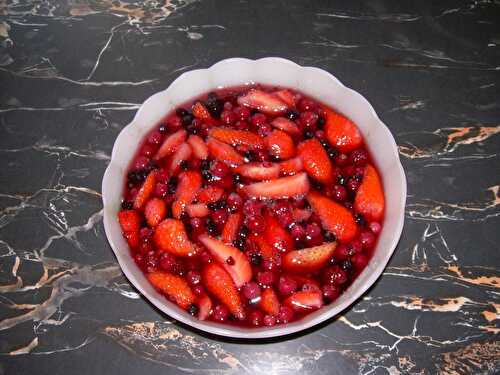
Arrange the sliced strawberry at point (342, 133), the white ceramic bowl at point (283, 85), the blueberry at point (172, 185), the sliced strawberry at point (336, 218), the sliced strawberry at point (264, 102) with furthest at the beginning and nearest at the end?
the sliced strawberry at point (264, 102) < the sliced strawberry at point (342, 133) < the blueberry at point (172, 185) < the sliced strawberry at point (336, 218) < the white ceramic bowl at point (283, 85)

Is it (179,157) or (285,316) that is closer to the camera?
(285,316)

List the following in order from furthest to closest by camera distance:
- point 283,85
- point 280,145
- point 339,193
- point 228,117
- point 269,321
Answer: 1. point 283,85
2. point 228,117
3. point 280,145
4. point 339,193
5. point 269,321

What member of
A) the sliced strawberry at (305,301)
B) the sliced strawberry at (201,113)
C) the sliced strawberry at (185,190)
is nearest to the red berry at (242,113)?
the sliced strawberry at (201,113)

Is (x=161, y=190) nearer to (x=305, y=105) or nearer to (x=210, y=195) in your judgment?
(x=210, y=195)

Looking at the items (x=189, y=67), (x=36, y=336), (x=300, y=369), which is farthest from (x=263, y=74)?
(x=36, y=336)

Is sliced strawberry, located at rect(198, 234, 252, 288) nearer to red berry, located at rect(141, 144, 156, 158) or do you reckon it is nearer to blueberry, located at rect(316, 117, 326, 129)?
red berry, located at rect(141, 144, 156, 158)

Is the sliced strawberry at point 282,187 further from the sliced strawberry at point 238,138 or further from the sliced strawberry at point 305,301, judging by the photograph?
the sliced strawberry at point 305,301

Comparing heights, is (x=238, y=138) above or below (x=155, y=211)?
above

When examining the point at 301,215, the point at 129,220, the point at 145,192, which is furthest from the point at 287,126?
the point at 129,220
